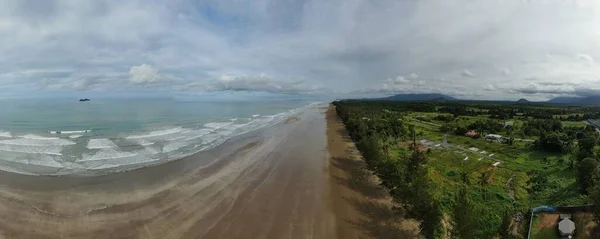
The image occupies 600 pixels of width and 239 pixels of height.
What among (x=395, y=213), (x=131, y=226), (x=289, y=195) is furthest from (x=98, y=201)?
(x=395, y=213)

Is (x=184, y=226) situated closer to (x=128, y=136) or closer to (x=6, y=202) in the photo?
(x=6, y=202)

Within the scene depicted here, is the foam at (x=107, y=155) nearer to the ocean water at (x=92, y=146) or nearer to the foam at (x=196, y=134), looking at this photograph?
the ocean water at (x=92, y=146)

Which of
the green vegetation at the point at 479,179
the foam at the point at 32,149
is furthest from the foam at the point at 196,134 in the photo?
the green vegetation at the point at 479,179

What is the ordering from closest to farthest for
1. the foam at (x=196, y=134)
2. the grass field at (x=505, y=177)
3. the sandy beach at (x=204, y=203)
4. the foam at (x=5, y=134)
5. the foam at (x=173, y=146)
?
1. the sandy beach at (x=204, y=203)
2. the grass field at (x=505, y=177)
3. the foam at (x=173, y=146)
4. the foam at (x=5, y=134)
5. the foam at (x=196, y=134)

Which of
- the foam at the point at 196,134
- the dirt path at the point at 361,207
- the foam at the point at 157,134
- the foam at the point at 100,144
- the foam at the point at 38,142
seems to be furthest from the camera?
the foam at the point at 196,134

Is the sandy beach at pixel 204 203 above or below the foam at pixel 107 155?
below

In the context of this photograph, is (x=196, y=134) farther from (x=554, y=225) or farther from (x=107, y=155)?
(x=554, y=225)

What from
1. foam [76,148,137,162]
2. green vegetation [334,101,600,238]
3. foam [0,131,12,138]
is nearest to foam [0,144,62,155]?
foam [76,148,137,162]
